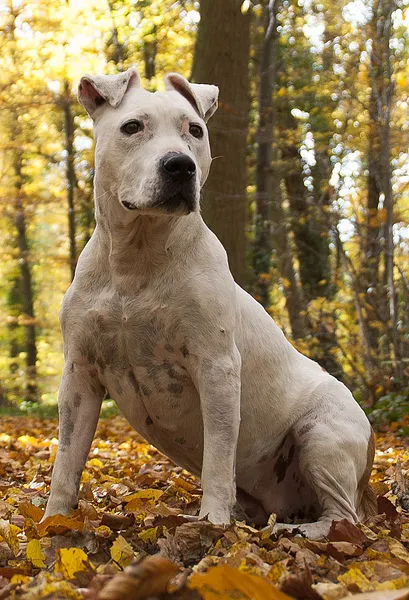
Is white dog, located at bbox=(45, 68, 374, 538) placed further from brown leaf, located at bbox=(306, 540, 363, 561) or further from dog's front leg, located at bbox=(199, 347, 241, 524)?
brown leaf, located at bbox=(306, 540, 363, 561)

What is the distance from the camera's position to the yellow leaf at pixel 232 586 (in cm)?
208

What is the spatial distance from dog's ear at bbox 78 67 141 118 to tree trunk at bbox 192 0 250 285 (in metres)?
5.01

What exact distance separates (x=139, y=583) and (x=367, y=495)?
2.70 meters

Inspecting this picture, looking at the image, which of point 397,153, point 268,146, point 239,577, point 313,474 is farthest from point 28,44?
point 239,577

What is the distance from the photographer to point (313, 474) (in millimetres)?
3916

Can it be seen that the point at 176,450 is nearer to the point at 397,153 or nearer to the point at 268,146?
the point at 397,153

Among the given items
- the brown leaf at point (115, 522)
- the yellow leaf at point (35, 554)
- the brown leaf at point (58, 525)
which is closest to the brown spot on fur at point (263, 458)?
the brown leaf at point (115, 522)

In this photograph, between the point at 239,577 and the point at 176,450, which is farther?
the point at 176,450

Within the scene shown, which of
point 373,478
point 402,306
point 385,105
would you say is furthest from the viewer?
point 402,306

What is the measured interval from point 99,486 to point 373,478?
216 cm

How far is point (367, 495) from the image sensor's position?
4.29 meters

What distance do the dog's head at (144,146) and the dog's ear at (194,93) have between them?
0.05 ft

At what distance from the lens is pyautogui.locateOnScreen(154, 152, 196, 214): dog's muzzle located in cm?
328

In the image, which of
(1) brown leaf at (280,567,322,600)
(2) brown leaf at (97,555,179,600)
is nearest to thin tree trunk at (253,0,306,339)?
(1) brown leaf at (280,567,322,600)
